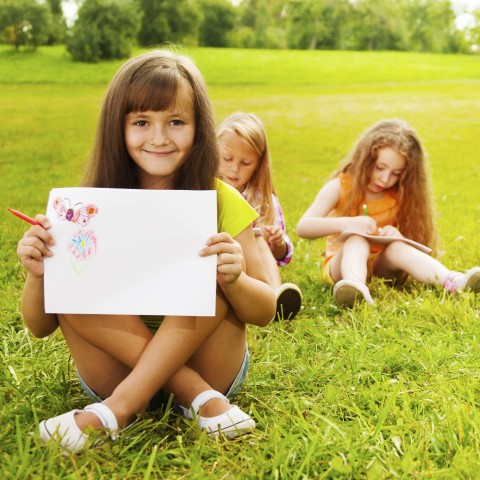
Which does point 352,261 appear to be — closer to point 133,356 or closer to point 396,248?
point 396,248

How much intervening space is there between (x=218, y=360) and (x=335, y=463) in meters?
0.42

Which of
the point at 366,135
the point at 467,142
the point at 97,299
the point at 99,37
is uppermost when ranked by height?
the point at 99,37

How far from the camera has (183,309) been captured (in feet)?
5.01

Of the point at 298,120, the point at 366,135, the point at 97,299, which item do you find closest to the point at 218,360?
the point at 97,299

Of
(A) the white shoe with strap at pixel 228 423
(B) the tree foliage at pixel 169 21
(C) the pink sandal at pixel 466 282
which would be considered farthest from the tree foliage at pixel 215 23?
(A) the white shoe with strap at pixel 228 423

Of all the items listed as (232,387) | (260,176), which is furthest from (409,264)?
(232,387)

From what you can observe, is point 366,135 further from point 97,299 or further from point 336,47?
point 336,47

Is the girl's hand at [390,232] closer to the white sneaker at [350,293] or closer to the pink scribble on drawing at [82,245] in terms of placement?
the white sneaker at [350,293]

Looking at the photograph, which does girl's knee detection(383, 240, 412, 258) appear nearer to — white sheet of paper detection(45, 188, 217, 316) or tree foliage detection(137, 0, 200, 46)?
white sheet of paper detection(45, 188, 217, 316)

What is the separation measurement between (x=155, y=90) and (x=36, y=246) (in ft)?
1.48

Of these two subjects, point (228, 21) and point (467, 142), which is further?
point (467, 142)

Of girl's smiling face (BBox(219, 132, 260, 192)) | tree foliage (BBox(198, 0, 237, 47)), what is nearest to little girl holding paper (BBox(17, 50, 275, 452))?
girl's smiling face (BBox(219, 132, 260, 192))

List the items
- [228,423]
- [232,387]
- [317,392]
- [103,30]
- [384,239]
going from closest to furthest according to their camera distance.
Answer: [228,423] → [232,387] → [317,392] → [384,239] → [103,30]

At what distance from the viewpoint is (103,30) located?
596 centimetres
